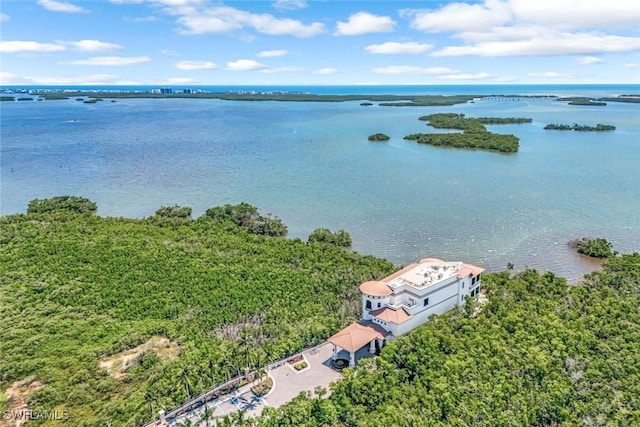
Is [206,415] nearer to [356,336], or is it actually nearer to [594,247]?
[356,336]

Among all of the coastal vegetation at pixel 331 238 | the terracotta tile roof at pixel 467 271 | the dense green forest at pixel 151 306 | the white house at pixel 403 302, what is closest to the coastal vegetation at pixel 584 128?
the coastal vegetation at pixel 331 238

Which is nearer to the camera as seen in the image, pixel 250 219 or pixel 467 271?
pixel 467 271

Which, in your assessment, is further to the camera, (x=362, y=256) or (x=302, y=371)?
(x=362, y=256)

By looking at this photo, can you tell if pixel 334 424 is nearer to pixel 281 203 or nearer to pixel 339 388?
pixel 339 388

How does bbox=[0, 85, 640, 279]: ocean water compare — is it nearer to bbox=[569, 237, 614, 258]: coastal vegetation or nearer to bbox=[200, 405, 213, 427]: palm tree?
bbox=[569, 237, 614, 258]: coastal vegetation

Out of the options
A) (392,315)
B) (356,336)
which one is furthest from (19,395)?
(392,315)

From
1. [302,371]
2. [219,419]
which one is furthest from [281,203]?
[219,419]

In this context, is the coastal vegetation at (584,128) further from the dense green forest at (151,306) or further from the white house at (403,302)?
the white house at (403,302)

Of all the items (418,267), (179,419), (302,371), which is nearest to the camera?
(179,419)
